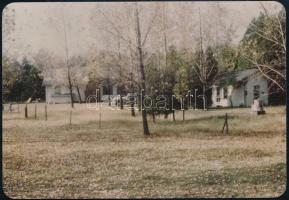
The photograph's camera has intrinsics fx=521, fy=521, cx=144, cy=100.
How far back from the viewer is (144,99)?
16.6ft

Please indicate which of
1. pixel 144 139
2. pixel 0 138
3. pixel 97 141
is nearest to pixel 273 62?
pixel 144 139

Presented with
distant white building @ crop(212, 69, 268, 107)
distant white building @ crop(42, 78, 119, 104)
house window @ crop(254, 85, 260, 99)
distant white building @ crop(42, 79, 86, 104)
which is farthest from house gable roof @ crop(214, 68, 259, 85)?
distant white building @ crop(42, 79, 86, 104)

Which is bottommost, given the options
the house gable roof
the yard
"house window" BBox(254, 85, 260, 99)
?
the yard

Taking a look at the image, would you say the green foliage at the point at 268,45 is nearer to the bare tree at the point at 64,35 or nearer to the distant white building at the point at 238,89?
the distant white building at the point at 238,89

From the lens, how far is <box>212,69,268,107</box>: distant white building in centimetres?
506

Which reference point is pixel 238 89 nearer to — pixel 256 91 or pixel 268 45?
pixel 256 91

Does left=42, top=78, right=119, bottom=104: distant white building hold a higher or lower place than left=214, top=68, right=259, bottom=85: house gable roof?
lower

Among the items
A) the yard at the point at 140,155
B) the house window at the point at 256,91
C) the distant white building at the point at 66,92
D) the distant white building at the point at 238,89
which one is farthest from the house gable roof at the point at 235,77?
the distant white building at the point at 66,92

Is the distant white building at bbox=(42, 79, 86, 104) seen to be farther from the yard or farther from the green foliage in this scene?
the green foliage

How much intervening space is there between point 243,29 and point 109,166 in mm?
1847

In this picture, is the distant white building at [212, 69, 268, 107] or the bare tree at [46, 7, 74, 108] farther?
the distant white building at [212, 69, 268, 107]

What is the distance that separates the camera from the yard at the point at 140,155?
4.93m

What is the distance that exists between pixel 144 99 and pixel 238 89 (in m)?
0.92

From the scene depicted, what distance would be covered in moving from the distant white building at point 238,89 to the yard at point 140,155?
102 millimetres
